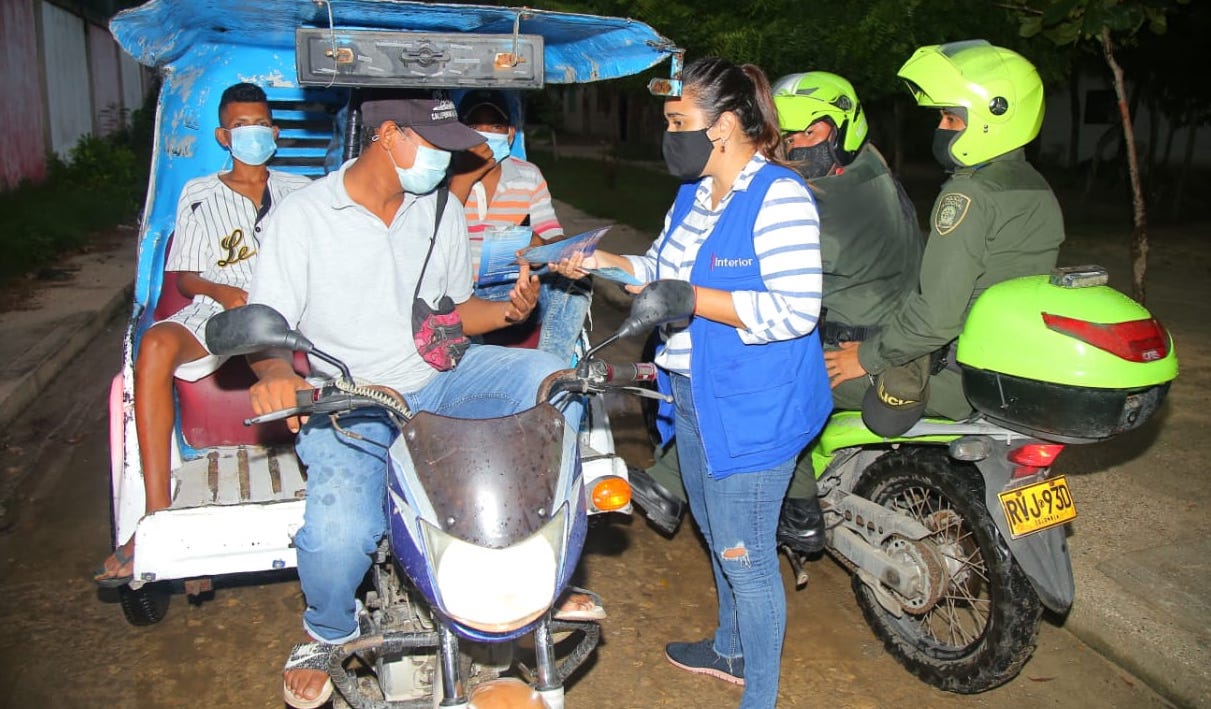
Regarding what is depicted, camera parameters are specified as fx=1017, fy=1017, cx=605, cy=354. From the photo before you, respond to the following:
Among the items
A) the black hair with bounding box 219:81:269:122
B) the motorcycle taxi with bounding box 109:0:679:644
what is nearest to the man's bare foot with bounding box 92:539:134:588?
the motorcycle taxi with bounding box 109:0:679:644

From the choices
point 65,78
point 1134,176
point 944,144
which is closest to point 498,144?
point 944,144

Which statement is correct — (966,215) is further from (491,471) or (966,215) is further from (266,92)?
(266,92)

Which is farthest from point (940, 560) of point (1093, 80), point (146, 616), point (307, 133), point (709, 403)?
point (1093, 80)

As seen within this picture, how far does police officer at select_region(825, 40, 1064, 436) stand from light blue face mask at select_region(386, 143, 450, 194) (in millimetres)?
1612

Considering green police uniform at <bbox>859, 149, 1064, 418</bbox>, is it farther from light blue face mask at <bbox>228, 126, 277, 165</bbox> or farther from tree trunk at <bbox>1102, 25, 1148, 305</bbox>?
tree trunk at <bbox>1102, 25, 1148, 305</bbox>

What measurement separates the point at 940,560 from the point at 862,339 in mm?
860

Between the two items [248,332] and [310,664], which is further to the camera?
[310,664]

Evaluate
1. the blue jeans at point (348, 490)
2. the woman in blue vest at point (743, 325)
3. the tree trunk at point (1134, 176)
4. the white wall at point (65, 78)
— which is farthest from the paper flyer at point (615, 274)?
the white wall at point (65, 78)

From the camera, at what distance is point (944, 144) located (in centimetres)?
352

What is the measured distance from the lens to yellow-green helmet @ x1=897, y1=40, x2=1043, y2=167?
3400 mm

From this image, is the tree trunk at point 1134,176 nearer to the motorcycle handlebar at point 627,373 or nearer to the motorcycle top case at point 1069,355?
the motorcycle top case at point 1069,355

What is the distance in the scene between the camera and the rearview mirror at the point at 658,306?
2631 mm

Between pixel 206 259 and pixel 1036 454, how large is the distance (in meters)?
3.55

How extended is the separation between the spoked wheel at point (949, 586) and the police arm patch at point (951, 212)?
89cm
